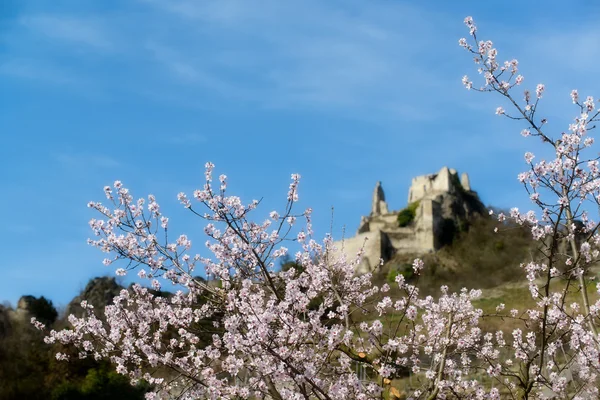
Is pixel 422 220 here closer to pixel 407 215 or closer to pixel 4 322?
pixel 407 215

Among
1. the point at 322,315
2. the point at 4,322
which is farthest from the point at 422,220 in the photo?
the point at 322,315

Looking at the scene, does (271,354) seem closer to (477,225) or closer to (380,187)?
(477,225)

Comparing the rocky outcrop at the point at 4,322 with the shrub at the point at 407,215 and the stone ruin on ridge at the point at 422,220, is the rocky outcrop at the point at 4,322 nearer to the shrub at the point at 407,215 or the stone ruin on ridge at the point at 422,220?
the stone ruin on ridge at the point at 422,220

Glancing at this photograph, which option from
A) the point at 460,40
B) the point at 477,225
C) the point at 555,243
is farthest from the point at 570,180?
the point at 477,225

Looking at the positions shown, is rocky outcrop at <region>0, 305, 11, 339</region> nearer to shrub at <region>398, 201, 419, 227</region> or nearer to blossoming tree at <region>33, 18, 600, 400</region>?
blossoming tree at <region>33, 18, 600, 400</region>

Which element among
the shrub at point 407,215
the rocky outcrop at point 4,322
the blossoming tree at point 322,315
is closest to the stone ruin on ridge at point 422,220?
the shrub at point 407,215

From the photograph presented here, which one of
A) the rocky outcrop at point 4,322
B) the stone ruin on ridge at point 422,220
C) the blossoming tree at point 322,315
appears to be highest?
the stone ruin on ridge at point 422,220

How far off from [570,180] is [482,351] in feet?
6.57

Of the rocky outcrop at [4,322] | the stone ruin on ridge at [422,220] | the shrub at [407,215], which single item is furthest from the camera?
the shrub at [407,215]

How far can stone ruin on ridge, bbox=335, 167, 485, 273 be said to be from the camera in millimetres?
57344


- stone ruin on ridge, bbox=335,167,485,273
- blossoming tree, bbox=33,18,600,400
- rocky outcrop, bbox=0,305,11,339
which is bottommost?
blossoming tree, bbox=33,18,600,400

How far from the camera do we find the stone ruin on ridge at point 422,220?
188 ft

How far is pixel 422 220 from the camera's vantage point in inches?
2365

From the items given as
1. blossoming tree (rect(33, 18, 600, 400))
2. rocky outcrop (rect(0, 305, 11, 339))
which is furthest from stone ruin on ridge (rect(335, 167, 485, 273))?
blossoming tree (rect(33, 18, 600, 400))
